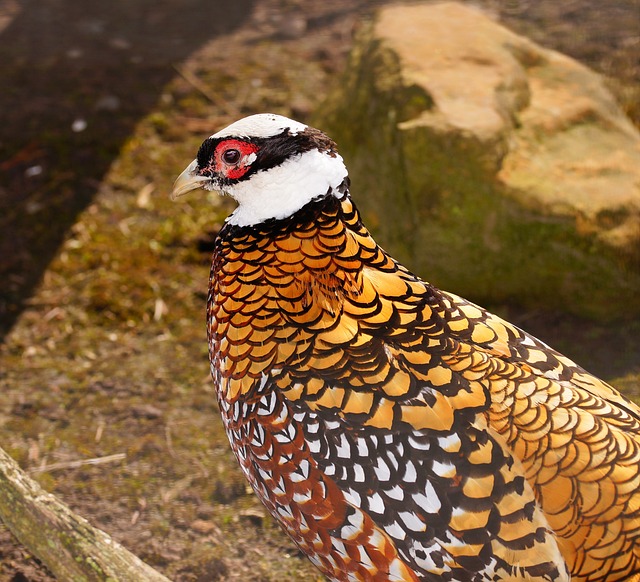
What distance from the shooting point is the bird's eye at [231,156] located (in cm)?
254

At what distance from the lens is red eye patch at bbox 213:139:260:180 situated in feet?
8.24

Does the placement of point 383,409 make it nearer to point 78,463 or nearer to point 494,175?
point 78,463

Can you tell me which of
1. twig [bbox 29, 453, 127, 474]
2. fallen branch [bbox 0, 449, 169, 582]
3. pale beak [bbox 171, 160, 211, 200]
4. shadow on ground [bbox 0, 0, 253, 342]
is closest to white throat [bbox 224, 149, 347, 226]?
pale beak [bbox 171, 160, 211, 200]

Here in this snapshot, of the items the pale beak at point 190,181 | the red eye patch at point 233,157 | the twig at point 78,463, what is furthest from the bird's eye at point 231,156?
the twig at point 78,463

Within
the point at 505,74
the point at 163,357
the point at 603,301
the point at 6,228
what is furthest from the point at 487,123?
the point at 6,228

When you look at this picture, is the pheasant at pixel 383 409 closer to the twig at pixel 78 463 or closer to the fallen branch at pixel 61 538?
the fallen branch at pixel 61 538

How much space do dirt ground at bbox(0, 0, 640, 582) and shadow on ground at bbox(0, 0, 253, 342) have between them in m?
0.02

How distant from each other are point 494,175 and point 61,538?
111 inches

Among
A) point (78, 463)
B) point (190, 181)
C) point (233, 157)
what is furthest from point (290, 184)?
point (78, 463)

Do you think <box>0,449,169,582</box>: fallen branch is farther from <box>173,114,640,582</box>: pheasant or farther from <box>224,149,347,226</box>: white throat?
<box>224,149,347,226</box>: white throat

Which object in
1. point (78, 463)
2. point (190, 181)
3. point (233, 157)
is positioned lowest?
point (78, 463)

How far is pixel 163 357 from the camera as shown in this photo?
15.0 feet

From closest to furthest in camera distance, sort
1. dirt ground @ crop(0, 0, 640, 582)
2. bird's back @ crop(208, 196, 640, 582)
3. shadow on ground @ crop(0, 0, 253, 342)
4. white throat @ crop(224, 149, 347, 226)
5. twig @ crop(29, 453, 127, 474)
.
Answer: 1. bird's back @ crop(208, 196, 640, 582)
2. white throat @ crop(224, 149, 347, 226)
3. dirt ground @ crop(0, 0, 640, 582)
4. twig @ crop(29, 453, 127, 474)
5. shadow on ground @ crop(0, 0, 253, 342)

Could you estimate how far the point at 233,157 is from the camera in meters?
2.55
